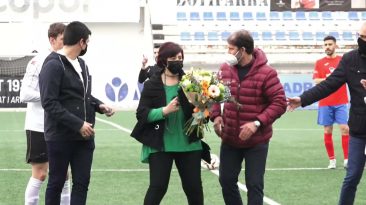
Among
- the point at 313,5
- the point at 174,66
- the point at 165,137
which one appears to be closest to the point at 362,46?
the point at 174,66

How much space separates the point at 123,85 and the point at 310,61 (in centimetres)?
903

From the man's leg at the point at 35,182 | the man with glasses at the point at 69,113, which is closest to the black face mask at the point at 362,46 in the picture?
the man with glasses at the point at 69,113

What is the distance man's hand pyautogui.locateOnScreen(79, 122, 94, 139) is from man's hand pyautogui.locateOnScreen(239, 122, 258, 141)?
1303 mm

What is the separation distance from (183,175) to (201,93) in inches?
31.4

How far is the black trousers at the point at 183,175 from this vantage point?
7.26 m

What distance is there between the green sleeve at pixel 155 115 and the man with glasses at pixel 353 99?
138 cm

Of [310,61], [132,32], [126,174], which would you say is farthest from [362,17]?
[126,174]

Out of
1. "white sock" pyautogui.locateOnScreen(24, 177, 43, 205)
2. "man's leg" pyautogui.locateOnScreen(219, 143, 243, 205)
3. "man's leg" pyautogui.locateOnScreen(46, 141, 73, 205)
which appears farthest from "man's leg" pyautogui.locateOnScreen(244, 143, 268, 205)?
"white sock" pyautogui.locateOnScreen(24, 177, 43, 205)

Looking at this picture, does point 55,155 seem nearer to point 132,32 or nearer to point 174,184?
point 174,184

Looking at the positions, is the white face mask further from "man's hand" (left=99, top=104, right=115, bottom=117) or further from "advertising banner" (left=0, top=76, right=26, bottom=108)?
"advertising banner" (left=0, top=76, right=26, bottom=108)

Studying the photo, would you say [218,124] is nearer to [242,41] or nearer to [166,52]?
[242,41]

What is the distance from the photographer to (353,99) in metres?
7.96

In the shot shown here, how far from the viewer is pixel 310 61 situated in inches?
1414

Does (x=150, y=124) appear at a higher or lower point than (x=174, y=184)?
higher
